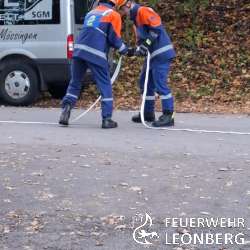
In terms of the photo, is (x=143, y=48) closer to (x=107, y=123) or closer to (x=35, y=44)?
(x=107, y=123)

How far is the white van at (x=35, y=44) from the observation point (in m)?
12.6

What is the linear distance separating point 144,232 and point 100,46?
16.1 feet

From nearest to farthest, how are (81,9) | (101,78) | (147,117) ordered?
(101,78)
(147,117)
(81,9)

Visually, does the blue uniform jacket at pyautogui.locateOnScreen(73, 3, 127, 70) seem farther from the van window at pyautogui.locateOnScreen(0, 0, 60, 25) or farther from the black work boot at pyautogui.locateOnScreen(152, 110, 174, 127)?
the van window at pyautogui.locateOnScreen(0, 0, 60, 25)

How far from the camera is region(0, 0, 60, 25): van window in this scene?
12609 millimetres

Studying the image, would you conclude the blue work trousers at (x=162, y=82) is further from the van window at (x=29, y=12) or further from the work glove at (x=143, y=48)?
the van window at (x=29, y=12)

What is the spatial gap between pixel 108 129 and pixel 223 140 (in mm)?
1712

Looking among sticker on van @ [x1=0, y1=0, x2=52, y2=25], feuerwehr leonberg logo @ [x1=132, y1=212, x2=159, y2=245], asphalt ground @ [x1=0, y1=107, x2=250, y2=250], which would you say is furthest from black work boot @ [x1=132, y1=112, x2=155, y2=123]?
feuerwehr leonberg logo @ [x1=132, y1=212, x2=159, y2=245]

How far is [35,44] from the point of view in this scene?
12789 millimetres

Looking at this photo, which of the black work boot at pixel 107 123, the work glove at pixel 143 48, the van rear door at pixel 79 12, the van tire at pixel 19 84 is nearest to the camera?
the work glove at pixel 143 48

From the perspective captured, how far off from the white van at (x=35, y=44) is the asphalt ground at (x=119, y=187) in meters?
2.58

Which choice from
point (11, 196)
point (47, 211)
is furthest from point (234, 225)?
point (11, 196)

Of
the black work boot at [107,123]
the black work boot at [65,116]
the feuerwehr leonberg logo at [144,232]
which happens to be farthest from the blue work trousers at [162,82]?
the feuerwehr leonberg logo at [144,232]

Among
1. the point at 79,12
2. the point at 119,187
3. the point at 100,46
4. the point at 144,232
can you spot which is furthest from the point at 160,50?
the point at 144,232
